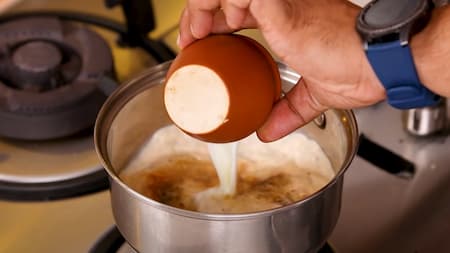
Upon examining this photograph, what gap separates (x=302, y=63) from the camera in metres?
0.57

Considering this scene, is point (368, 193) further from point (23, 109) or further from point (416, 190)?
point (23, 109)

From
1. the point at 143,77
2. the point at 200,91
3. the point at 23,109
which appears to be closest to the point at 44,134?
the point at 23,109

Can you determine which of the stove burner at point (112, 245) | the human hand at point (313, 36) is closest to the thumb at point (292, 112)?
the human hand at point (313, 36)

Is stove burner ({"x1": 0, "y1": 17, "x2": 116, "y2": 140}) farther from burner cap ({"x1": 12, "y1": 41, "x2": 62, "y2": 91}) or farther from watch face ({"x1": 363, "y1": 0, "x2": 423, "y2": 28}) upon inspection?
watch face ({"x1": 363, "y1": 0, "x2": 423, "y2": 28})

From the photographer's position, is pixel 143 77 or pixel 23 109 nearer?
pixel 143 77

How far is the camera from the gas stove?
738 millimetres

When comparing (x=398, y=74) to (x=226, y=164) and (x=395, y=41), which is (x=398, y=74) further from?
(x=226, y=164)

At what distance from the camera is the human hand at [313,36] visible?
56 centimetres

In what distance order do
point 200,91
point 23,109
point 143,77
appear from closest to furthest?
point 200,91
point 143,77
point 23,109

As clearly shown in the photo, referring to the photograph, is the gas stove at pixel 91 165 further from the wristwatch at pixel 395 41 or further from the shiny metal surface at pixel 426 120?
the wristwatch at pixel 395 41

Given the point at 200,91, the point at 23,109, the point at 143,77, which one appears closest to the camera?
the point at 200,91

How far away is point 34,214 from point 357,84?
0.35 m

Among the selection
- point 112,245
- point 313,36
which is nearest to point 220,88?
point 313,36

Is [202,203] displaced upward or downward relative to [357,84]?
downward
